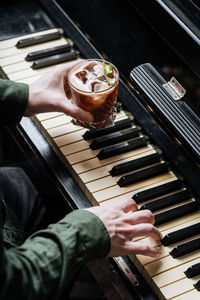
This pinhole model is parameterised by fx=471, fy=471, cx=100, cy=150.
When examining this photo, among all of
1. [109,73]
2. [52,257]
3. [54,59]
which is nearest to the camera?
[52,257]

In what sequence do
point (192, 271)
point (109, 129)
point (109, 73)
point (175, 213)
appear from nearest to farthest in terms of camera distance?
1. point (192, 271)
2. point (175, 213)
3. point (109, 73)
4. point (109, 129)

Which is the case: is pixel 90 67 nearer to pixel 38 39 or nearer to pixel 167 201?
pixel 38 39

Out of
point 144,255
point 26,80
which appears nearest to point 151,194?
point 144,255

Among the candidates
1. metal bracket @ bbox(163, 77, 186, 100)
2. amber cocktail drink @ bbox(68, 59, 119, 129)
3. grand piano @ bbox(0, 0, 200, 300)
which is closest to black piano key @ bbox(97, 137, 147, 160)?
grand piano @ bbox(0, 0, 200, 300)

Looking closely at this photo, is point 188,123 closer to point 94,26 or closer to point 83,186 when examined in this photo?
point 83,186

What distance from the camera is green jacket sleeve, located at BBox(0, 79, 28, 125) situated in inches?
66.3

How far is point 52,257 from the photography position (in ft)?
4.21

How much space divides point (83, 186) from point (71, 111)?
0.27 m

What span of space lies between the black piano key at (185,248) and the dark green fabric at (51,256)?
0.71ft

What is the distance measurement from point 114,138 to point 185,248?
19.4 inches

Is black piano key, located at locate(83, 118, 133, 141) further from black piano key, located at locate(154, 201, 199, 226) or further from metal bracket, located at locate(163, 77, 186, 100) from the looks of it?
black piano key, located at locate(154, 201, 199, 226)

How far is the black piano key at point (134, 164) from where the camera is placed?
164cm

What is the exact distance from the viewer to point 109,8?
182cm

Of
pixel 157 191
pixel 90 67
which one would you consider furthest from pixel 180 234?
pixel 90 67
